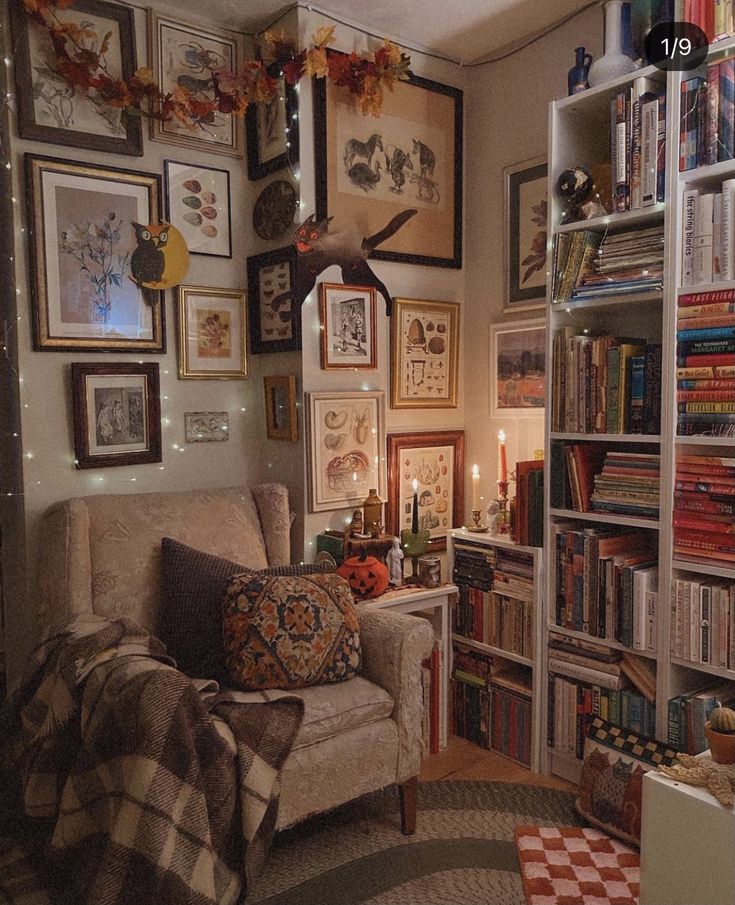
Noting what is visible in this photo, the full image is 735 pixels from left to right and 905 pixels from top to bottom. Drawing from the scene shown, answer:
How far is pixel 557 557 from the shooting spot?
2.55m

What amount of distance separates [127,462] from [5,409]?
420 mm

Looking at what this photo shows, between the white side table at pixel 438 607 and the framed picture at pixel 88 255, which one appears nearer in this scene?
the framed picture at pixel 88 255

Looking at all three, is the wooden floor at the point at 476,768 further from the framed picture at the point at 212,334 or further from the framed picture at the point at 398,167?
the framed picture at the point at 398,167

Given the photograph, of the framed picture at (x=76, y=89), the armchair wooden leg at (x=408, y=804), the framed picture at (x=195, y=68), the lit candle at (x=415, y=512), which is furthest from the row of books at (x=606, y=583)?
the framed picture at (x=76, y=89)

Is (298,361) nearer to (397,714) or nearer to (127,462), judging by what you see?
(127,462)

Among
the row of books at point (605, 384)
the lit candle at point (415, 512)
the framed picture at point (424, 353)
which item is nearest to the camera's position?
the row of books at point (605, 384)

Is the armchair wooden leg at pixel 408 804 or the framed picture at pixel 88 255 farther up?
the framed picture at pixel 88 255

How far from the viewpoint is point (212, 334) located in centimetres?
280

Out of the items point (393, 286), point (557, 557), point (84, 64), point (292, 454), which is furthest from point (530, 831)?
point (84, 64)

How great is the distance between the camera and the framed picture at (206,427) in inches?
109

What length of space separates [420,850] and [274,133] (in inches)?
95.3

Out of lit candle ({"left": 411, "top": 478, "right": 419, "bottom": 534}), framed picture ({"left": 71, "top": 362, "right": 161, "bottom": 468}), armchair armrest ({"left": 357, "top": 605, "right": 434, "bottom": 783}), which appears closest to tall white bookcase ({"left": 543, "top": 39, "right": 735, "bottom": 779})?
lit candle ({"left": 411, "top": 478, "right": 419, "bottom": 534})

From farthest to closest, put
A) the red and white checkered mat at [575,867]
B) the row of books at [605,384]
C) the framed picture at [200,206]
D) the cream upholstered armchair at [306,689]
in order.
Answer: the framed picture at [200,206] → the row of books at [605,384] → the cream upholstered armchair at [306,689] → the red and white checkered mat at [575,867]

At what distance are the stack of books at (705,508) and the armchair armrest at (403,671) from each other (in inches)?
31.6
